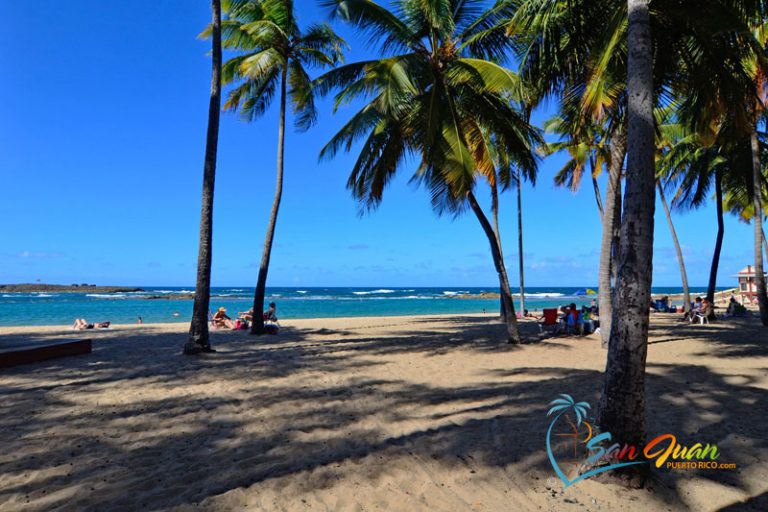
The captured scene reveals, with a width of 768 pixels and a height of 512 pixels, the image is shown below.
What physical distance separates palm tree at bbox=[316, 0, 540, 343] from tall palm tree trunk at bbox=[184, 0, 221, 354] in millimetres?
2822

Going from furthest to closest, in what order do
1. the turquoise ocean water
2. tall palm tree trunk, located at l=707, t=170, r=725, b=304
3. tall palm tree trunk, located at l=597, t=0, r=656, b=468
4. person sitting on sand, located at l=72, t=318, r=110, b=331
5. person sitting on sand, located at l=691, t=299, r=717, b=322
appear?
1. the turquoise ocean water
2. tall palm tree trunk, located at l=707, t=170, r=725, b=304
3. person sitting on sand, located at l=72, t=318, r=110, b=331
4. person sitting on sand, located at l=691, t=299, r=717, b=322
5. tall palm tree trunk, located at l=597, t=0, r=656, b=468

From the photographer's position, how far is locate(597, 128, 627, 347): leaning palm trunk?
919 cm

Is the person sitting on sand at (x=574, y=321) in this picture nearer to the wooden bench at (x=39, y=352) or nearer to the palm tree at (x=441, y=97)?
the palm tree at (x=441, y=97)

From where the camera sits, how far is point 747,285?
35.1 meters

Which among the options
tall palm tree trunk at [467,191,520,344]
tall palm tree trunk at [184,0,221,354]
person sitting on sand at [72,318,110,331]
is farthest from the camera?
person sitting on sand at [72,318,110,331]

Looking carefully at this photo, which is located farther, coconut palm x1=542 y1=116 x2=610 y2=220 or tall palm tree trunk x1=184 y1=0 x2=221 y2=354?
coconut palm x1=542 y1=116 x2=610 y2=220

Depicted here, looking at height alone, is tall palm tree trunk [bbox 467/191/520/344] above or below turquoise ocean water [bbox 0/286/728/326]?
above

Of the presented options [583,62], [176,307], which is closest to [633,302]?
[583,62]

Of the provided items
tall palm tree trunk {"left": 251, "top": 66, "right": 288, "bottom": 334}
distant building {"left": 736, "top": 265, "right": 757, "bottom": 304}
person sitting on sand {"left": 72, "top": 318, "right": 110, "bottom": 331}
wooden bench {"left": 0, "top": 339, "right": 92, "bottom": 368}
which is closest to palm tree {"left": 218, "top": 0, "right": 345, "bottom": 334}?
tall palm tree trunk {"left": 251, "top": 66, "right": 288, "bottom": 334}

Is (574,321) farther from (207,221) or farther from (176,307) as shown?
(176,307)

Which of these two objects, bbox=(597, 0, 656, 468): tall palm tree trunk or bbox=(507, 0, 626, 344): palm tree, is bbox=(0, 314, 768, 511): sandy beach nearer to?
bbox=(597, 0, 656, 468): tall palm tree trunk

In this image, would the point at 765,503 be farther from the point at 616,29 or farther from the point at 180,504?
the point at 616,29

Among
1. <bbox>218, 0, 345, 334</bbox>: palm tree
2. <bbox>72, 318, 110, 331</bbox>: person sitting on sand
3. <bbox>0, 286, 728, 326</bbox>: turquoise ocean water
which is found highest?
<bbox>218, 0, 345, 334</bbox>: palm tree

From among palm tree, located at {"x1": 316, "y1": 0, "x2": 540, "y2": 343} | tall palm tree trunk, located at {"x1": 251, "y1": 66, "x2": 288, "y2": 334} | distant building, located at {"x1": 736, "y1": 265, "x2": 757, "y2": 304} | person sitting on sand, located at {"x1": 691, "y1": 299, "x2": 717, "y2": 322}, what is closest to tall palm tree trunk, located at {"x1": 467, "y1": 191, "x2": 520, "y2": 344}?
palm tree, located at {"x1": 316, "y1": 0, "x2": 540, "y2": 343}
